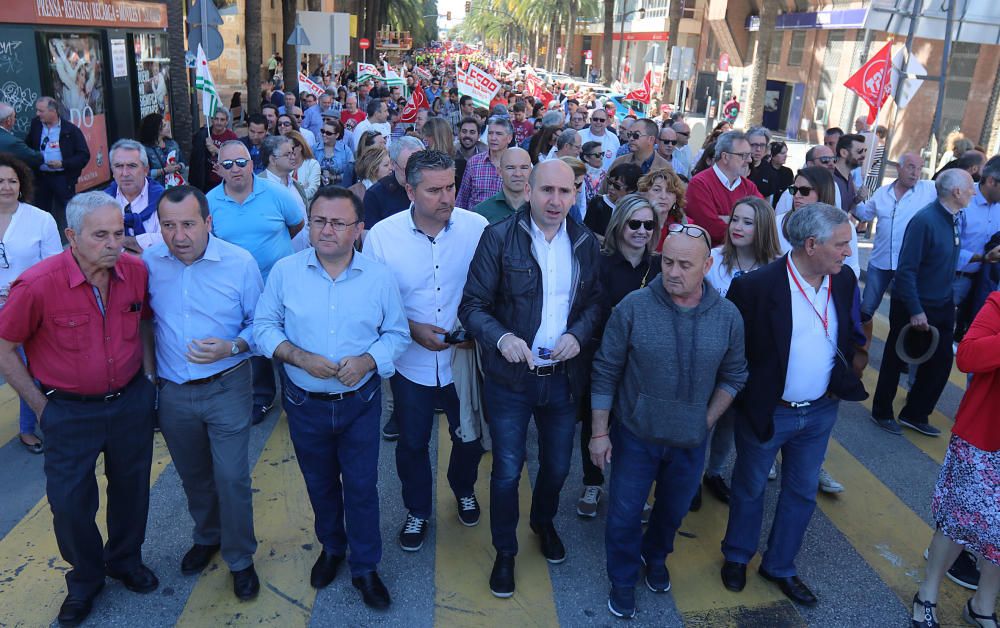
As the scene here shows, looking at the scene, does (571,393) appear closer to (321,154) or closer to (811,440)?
(811,440)

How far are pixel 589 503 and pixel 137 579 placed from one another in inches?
101

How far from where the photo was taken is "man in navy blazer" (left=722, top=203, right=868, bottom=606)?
12.0 feet

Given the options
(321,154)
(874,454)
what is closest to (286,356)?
(874,454)

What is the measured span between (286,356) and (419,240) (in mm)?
968

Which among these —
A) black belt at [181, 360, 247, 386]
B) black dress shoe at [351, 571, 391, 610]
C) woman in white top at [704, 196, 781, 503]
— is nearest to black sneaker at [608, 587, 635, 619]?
black dress shoe at [351, 571, 391, 610]

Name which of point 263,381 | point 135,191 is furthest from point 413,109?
point 135,191

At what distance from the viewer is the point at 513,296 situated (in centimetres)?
366

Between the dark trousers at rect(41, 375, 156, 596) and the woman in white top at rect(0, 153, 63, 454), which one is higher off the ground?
the woman in white top at rect(0, 153, 63, 454)

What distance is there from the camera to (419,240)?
13.1 ft

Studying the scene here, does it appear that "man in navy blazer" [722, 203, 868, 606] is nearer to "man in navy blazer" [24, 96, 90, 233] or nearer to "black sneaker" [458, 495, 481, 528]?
"black sneaker" [458, 495, 481, 528]

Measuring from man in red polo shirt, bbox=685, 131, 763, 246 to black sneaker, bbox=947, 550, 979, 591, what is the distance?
116 inches

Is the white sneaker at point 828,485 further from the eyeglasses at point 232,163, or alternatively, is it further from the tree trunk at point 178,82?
the tree trunk at point 178,82

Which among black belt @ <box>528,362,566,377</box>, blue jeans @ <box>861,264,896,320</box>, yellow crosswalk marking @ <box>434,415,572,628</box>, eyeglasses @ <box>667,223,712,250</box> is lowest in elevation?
yellow crosswalk marking @ <box>434,415,572,628</box>

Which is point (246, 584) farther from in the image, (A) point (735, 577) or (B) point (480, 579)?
(A) point (735, 577)
